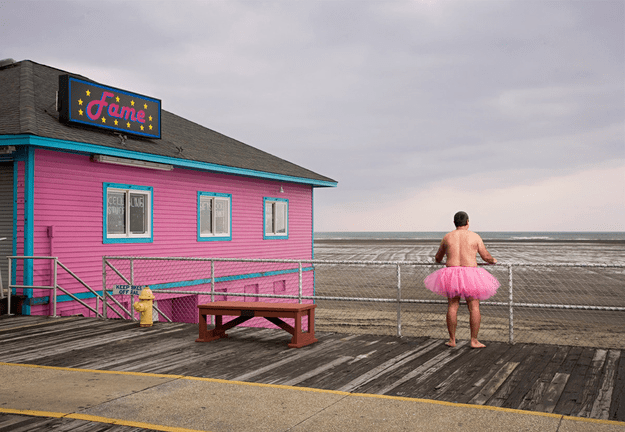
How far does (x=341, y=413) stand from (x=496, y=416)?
1.44 metres

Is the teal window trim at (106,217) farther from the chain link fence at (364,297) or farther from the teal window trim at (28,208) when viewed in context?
the teal window trim at (28,208)

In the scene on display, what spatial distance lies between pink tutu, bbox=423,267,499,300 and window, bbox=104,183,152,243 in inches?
360

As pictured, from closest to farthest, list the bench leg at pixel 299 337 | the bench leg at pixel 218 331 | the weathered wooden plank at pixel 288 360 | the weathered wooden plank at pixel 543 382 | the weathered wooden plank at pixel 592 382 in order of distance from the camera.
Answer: the weathered wooden plank at pixel 592 382 < the weathered wooden plank at pixel 543 382 < the weathered wooden plank at pixel 288 360 < the bench leg at pixel 299 337 < the bench leg at pixel 218 331

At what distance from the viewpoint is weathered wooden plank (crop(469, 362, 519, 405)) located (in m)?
5.89

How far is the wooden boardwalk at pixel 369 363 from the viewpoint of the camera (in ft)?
20.1

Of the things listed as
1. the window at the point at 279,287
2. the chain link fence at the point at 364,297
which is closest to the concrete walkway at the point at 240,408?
the chain link fence at the point at 364,297

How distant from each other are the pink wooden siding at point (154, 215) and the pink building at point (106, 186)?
0.09 ft

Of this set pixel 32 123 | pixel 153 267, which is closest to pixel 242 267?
pixel 153 267

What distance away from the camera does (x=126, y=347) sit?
874 centimetres

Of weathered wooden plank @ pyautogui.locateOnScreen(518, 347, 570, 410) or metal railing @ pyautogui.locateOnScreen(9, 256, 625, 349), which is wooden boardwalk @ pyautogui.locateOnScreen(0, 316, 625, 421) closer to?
weathered wooden plank @ pyautogui.locateOnScreen(518, 347, 570, 410)

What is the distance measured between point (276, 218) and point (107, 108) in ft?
26.4

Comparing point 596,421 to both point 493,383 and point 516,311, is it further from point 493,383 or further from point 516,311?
point 516,311

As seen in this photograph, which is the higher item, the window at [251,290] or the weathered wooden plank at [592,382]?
the weathered wooden plank at [592,382]

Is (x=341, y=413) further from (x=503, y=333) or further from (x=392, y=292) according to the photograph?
(x=392, y=292)
